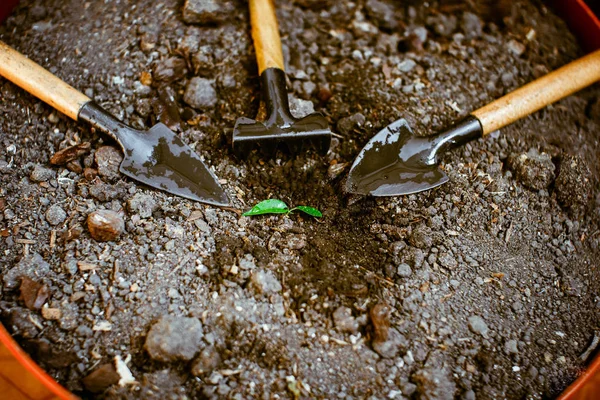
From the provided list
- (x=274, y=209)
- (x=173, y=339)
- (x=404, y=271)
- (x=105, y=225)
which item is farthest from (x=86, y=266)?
(x=404, y=271)

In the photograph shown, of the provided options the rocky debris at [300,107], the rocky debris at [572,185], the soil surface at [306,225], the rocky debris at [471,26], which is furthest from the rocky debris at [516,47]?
→ the rocky debris at [300,107]

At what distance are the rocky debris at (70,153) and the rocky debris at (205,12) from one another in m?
0.58

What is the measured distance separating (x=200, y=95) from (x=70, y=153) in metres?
0.43

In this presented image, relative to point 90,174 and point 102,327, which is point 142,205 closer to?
point 90,174

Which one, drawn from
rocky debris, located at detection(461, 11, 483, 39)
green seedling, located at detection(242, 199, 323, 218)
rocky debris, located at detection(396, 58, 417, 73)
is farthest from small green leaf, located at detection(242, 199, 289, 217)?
rocky debris, located at detection(461, 11, 483, 39)

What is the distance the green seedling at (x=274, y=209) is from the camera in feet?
4.70

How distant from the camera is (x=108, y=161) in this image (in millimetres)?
1451

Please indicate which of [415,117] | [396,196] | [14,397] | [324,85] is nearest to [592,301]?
[396,196]

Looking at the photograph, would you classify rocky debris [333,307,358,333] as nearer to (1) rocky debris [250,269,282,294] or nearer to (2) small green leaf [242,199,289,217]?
(1) rocky debris [250,269,282,294]

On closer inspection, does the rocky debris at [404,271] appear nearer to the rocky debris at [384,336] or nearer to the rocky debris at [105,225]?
the rocky debris at [384,336]

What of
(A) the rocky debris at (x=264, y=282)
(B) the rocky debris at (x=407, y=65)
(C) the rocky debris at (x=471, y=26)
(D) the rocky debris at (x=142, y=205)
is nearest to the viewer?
(A) the rocky debris at (x=264, y=282)

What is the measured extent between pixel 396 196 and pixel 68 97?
3.36 feet

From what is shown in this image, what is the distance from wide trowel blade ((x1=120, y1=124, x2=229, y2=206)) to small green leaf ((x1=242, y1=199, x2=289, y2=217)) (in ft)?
0.27

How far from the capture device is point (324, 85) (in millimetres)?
1698
